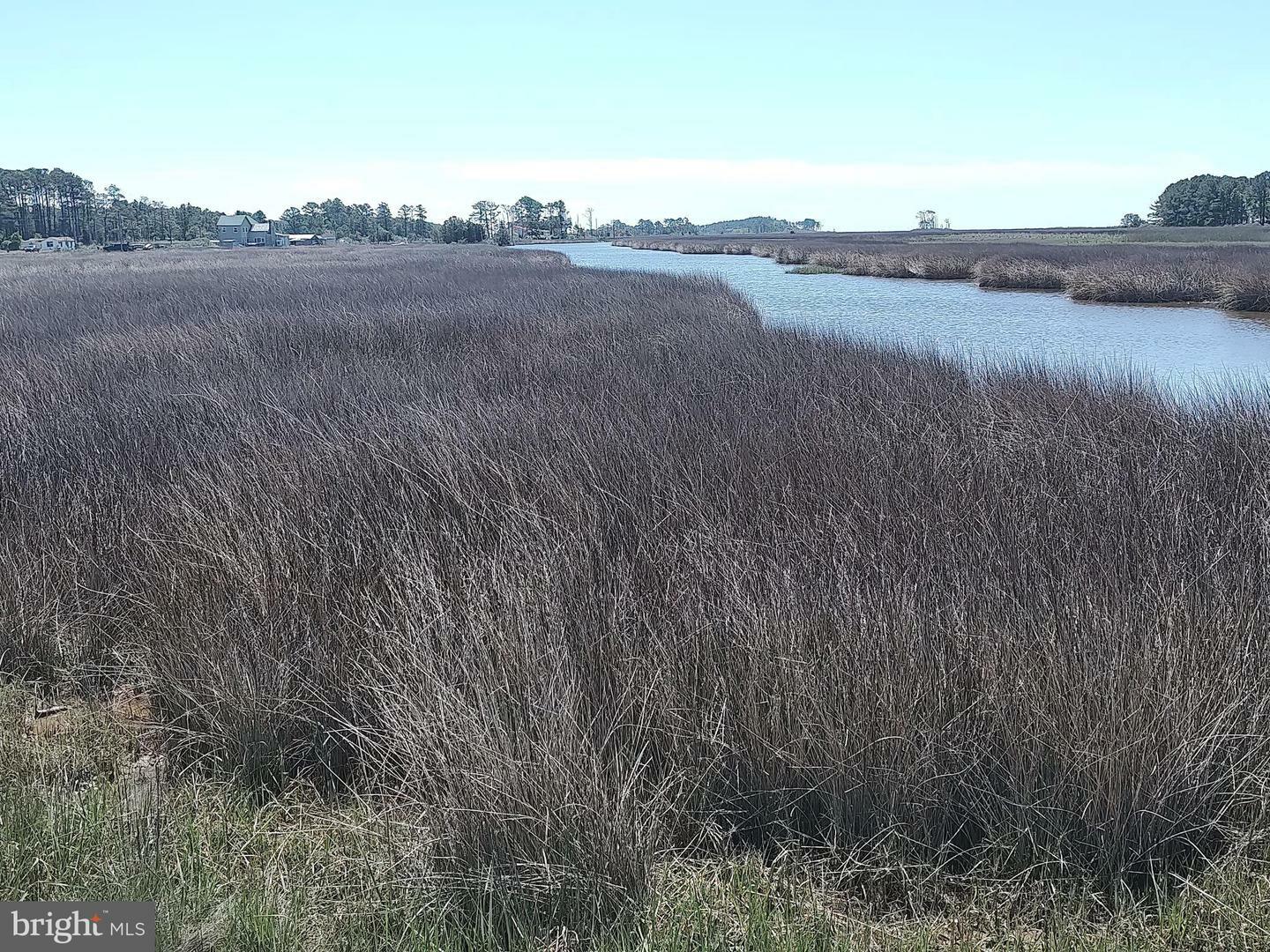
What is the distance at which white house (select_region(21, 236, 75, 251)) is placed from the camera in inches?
3831

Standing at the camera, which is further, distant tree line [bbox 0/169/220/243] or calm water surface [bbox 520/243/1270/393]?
distant tree line [bbox 0/169/220/243]

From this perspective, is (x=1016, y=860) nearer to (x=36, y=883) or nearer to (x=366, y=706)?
(x=366, y=706)

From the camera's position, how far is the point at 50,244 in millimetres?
106250

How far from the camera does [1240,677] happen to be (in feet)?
11.4

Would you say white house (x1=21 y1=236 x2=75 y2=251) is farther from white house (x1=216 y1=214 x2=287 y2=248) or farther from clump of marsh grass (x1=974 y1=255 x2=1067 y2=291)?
clump of marsh grass (x1=974 y1=255 x2=1067 y2=291)

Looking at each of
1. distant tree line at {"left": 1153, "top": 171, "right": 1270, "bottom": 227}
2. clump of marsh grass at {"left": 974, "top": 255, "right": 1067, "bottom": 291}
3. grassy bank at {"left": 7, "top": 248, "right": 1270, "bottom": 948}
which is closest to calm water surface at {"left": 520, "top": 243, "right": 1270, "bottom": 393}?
clump of marsh grass at {"left": 974, "top": 255, "right": 1067, "bottom": 291}

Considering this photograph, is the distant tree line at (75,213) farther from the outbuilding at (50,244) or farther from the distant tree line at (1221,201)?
the distant tree line at (1221,201)

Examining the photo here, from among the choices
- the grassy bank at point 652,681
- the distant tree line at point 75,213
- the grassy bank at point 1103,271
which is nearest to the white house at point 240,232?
the distant tree line at point 75,213

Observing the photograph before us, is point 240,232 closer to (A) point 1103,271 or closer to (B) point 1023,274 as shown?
(B) point 1023,274

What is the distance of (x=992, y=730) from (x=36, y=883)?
298 centimetres

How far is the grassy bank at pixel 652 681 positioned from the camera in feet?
9.54
